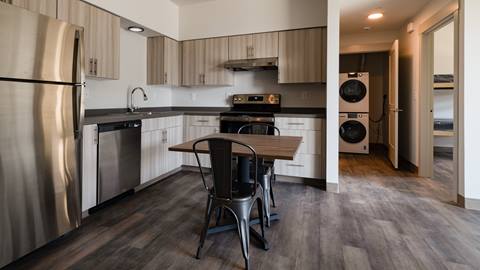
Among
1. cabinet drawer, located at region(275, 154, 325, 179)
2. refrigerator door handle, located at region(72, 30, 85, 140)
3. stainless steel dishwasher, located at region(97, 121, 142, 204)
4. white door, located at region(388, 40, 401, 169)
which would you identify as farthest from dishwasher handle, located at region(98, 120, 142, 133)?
white door, located at region(388, 40, 401, 169)

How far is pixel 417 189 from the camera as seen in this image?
11.7ft

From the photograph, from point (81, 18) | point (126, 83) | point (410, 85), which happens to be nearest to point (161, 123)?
point (126, 83)

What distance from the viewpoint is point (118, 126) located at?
117 inches

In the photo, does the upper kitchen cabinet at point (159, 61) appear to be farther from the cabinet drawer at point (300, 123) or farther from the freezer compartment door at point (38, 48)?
the freezer compartment door at point (38, 48)

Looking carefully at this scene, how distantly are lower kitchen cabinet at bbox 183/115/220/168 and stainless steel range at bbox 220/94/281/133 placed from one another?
135mm

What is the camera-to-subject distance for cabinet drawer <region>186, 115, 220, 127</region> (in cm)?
419

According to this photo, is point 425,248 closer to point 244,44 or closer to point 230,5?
point 244,44

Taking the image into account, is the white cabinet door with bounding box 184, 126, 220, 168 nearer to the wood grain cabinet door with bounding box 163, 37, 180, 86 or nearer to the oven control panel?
the oven control panel

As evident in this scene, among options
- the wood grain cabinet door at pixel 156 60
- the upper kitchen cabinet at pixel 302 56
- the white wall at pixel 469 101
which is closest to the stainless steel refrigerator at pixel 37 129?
the wood grain cabinet door at pixel 156 60

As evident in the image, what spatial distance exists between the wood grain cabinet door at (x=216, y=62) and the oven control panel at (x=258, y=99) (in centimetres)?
30

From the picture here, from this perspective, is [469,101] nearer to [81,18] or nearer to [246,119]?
[246,119]

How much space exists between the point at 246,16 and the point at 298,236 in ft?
10.9

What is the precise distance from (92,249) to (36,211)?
0.47 metres

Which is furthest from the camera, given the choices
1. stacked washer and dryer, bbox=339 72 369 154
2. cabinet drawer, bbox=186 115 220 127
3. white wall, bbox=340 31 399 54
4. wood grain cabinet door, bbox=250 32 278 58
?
stacked washer and dryer, bbox=339 72 369 154
